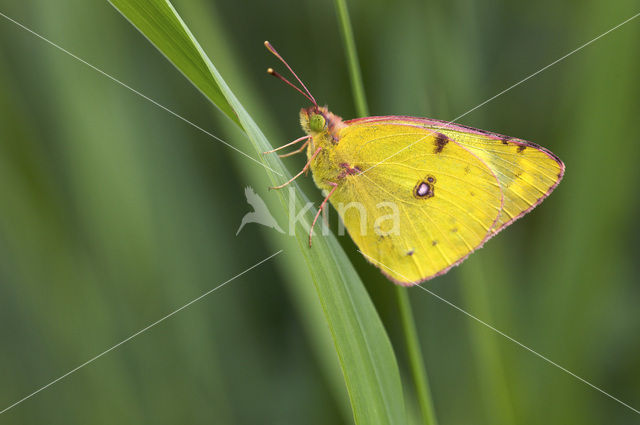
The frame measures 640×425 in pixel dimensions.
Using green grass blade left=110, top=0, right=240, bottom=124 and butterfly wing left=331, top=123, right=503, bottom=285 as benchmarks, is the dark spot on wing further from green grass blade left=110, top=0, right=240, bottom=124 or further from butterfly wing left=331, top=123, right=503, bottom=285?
green grass blade left=110, top=0, right=240, bottom=124

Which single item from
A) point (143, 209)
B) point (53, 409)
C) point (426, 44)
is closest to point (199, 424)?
point (53, 409)

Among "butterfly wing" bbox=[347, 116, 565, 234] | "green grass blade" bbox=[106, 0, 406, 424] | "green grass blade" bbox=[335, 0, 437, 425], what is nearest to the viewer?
"green grass blade" bbox=[106, 0, 406, 424]

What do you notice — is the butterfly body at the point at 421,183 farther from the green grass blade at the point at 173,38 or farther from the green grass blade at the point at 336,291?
the green grass blade at the point at 173,38

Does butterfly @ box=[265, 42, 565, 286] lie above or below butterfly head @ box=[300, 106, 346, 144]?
below

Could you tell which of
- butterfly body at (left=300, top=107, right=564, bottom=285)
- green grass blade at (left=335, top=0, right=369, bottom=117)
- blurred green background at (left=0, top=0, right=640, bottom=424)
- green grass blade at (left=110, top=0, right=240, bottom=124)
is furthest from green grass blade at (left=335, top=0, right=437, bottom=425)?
green grass blade at (left=110, top=0, right=240, bottom=124)

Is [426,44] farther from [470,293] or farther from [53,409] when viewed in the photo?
[53,409]

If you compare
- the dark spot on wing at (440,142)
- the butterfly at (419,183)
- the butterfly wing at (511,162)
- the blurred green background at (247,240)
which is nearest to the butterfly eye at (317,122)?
the butterfly at (419,183)

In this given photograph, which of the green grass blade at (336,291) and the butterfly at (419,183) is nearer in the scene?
the green grass blade at (336,291)
